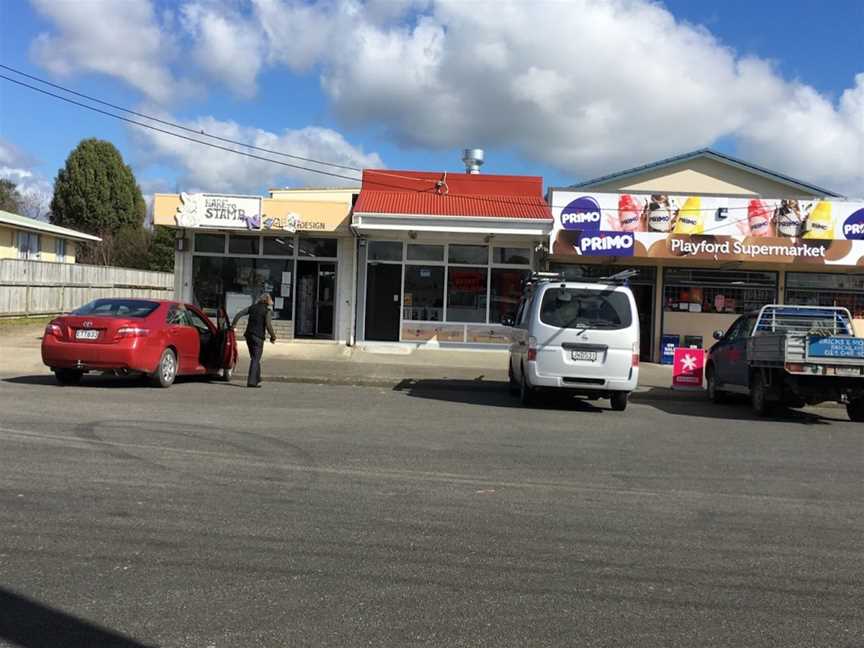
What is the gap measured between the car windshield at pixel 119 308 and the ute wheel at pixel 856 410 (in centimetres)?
1100

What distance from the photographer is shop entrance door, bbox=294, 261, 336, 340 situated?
70.3 feet

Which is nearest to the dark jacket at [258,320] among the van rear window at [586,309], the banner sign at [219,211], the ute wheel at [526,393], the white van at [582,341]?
the ute wheel at [526,393]

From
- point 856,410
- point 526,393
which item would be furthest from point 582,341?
point 856,410

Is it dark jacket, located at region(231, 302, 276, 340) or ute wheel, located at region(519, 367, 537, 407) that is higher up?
dark jacket, located at region(231, 302, 276, 340)

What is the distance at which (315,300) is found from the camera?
850 inches

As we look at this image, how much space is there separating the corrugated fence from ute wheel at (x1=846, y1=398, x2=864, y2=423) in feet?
77.7

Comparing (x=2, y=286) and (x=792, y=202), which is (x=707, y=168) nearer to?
(x=792, y=202)

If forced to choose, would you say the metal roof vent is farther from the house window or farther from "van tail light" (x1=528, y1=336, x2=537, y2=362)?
the house window

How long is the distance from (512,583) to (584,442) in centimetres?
487

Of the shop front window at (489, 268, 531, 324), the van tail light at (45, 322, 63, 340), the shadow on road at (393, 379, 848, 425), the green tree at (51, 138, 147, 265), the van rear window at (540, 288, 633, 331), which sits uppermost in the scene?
the green tree at (51, 138, 147, 265)

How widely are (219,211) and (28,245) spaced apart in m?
19.9

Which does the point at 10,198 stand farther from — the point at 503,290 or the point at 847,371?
the point at 847,371

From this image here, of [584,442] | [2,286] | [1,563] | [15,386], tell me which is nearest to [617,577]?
[1,563]

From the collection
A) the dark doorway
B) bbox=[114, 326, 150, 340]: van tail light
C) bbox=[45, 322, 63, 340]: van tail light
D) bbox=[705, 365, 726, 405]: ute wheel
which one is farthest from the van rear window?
the dark doorway
